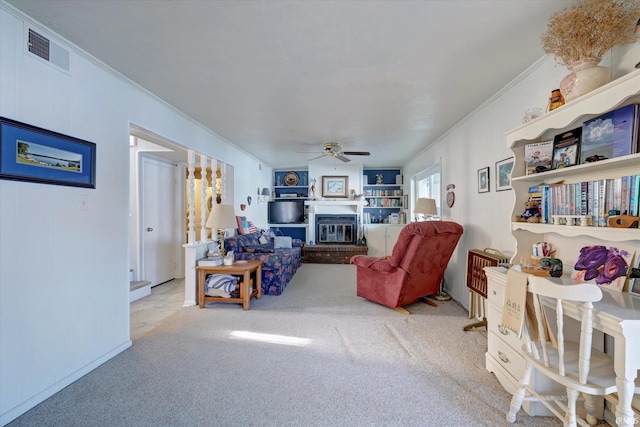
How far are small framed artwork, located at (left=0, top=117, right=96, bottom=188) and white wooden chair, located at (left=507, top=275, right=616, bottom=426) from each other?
121 inches

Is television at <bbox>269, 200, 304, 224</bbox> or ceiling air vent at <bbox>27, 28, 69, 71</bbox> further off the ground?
ceiling air vent at <bbox>27, 28, 69, 71</bbox>

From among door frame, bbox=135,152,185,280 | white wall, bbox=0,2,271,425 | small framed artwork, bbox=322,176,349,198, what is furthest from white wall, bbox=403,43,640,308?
door frame, bbox=135,152,185,280

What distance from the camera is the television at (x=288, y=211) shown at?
7.38 meters

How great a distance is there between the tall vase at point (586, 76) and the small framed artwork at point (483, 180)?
1515mm

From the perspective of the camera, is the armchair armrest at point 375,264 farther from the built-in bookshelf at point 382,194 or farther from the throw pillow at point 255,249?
the built-in bookshelf at point 382,194

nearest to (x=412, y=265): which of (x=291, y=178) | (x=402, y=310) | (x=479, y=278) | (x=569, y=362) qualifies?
(x=402, y=310)

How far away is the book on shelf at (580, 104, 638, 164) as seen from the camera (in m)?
1.31

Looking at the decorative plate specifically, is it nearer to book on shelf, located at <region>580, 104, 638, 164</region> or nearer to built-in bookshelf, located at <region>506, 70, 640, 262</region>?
built-in bookshelf, located at <region>506, 70, 640, 262</region>

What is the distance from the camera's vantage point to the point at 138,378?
2.07m

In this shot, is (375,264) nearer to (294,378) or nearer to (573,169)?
(294,378)


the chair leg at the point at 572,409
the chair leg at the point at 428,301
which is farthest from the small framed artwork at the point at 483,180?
the chair leg at the point at 572,409

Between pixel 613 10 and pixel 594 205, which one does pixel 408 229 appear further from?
pixel 613 10

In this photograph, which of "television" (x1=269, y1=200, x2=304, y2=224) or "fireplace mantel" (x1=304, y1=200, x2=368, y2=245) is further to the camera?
"television" (x1=269, y1=200, x2=304, y2=224)

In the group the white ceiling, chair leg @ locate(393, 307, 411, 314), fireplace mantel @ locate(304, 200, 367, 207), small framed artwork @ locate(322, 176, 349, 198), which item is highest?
the white ceiling
